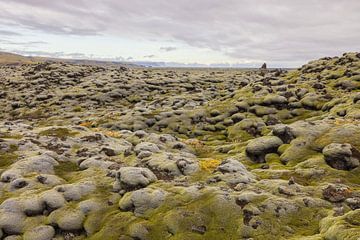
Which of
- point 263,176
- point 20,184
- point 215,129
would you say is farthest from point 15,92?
point 263,176

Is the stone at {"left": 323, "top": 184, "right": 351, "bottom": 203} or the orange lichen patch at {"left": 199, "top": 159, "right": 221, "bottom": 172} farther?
the orange lichen patch at {"left": 199, "top": 159, "right": 221, "bottom": 172}

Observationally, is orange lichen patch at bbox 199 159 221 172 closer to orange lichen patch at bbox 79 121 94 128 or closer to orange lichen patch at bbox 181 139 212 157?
orange lichen patch at bbox 181 139 212 157

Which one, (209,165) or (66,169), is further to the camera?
(66,169)

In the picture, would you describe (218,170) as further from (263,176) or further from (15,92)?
(15,92)

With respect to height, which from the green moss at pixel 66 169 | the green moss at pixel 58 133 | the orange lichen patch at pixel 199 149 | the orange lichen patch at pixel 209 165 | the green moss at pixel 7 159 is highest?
the orange lichen patch at pixel 209 165

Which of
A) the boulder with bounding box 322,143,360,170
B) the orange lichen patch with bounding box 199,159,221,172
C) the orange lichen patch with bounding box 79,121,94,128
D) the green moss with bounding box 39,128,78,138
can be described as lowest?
the orange lichen patch with bounding box 79,121,94,128

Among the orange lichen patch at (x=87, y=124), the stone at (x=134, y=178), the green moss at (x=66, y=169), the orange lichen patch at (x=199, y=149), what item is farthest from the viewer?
the orange lichen patch at (x=87, y=124)

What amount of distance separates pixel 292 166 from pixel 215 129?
119 ft

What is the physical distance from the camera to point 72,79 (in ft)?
495

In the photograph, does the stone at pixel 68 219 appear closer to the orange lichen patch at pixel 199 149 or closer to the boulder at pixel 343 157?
the orange lichen patch at pixel 199 149

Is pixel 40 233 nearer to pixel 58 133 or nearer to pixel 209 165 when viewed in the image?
pixel 209 165

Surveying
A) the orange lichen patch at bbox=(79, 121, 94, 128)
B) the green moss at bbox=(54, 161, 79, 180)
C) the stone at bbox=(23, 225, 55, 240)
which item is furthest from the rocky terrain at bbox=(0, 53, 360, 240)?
the orange lichen patch at bbox=(79, 121, 94, 128)

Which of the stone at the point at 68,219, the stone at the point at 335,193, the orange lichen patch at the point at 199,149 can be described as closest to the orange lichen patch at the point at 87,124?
the orange lichen patch at the point at 199,149

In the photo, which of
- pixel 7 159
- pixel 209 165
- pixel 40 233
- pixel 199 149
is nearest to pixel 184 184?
pixel 209 165
